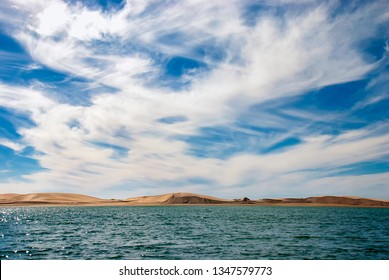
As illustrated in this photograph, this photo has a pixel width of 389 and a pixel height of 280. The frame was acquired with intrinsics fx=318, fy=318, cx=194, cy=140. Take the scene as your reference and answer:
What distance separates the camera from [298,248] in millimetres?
33438

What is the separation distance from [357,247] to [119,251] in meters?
25.7

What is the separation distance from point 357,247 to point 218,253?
1640cm

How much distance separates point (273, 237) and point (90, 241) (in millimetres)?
23229
